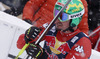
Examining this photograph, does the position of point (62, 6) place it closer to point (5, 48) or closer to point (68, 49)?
point (68, 49)

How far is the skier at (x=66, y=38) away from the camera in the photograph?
1.66m

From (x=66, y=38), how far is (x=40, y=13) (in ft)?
3.28

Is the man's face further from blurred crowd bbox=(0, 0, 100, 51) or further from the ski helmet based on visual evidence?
blurred crowd bbox=(0, 0, 100, 51)

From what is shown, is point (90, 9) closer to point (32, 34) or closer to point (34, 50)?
point (32, 34)

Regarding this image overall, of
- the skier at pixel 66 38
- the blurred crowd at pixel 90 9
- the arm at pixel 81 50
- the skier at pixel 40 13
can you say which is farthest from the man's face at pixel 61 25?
the blurred crowd at pixel 90 9

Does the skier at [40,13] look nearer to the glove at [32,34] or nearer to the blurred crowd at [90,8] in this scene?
the blurred crowd at [90,8]

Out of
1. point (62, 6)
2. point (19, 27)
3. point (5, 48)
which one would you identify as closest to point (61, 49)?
point (62, 6)

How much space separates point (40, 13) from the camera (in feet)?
8.85

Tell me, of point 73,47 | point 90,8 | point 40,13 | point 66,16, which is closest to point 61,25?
point 66,16

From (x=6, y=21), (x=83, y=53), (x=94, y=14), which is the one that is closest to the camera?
(x=83, y=53)

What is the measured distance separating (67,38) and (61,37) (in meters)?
0.06

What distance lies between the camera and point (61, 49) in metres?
1.82

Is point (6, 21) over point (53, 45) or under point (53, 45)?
under

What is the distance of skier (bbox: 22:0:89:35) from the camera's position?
256cm
